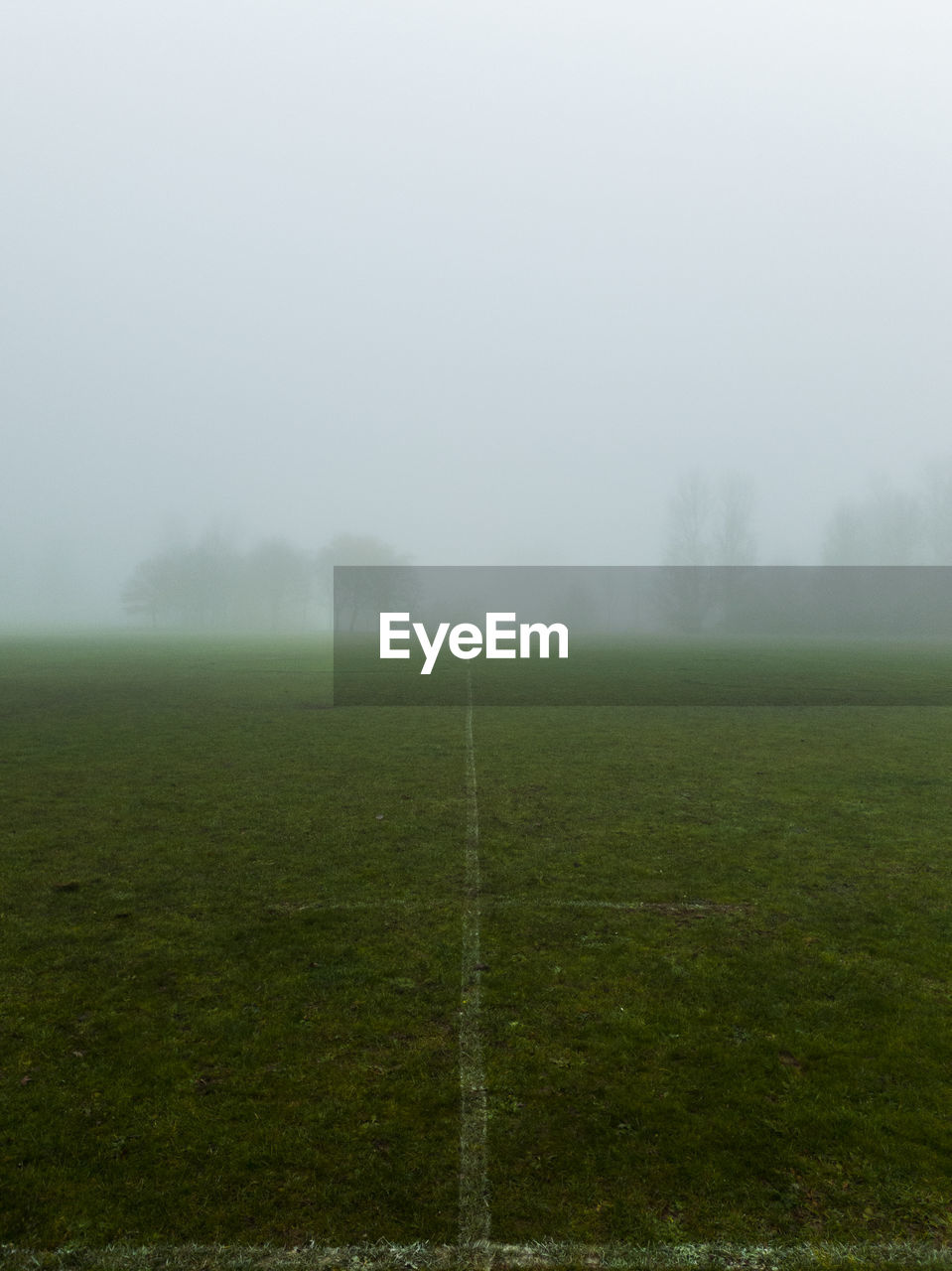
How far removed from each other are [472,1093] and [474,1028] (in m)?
0.62

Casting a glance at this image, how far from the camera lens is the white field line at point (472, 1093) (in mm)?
3229

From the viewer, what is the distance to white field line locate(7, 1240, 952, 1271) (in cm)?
301

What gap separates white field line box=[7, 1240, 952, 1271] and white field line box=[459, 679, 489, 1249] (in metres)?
0.11

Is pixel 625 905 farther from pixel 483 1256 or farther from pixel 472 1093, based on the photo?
pixel 483 1256

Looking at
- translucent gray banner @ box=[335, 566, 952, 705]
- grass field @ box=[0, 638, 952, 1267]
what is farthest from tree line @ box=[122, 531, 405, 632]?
grass field @ box=[0, 638, 952, 1267]

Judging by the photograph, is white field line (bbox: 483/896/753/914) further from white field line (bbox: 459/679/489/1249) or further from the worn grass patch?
white field line (bbox: 459/679/489/1249)

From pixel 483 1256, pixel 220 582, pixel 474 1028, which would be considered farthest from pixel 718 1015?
pixel 220 582

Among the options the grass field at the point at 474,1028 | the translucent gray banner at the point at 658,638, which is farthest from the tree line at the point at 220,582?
the grass field at the point at 474,1028

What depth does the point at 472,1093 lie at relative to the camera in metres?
4.01

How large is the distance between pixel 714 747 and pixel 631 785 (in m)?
3.60

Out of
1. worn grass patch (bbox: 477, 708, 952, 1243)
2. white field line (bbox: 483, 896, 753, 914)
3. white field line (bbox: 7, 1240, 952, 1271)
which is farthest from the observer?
white field line (bbox: 483, 896, 753, 914)

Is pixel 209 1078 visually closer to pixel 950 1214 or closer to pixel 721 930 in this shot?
pixel 950 1214

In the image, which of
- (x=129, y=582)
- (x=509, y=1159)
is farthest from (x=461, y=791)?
(x=129, y=582)

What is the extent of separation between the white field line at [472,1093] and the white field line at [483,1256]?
0.11m
